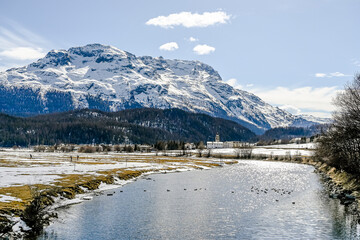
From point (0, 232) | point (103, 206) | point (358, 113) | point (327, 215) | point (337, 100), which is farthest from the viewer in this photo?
point (337, 100)

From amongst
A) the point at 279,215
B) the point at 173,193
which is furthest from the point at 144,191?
the point at 279,215

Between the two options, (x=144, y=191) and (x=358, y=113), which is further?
(x=144, y=191)

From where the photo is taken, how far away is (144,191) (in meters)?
71.4

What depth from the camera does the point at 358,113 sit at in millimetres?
57188

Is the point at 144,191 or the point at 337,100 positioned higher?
the point at 337,100

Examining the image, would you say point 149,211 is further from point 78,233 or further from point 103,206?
point 78,233

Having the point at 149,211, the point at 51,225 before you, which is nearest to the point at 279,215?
the point at 149,211

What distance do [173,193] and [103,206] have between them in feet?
66.4

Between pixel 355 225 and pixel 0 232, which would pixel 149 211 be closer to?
pixel 0 232

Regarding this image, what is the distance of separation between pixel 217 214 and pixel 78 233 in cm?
2079

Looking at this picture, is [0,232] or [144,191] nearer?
[0,232]

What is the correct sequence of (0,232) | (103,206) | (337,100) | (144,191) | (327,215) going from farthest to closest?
(144,191) < (337,100) < (103,206) < (327,215) < (0,232)

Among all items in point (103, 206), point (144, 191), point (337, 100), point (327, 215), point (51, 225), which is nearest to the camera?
point (51, 225)

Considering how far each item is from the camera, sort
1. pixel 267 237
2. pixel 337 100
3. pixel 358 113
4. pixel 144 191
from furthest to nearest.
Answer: pixel 144 191 → pixel 337 100 → pixel 358 113 → pixel 267 237
